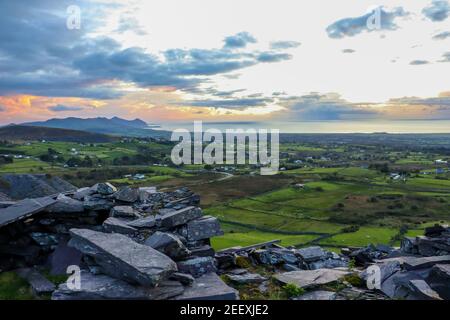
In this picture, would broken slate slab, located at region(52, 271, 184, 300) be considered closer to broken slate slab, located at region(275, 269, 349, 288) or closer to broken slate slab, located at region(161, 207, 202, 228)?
broken slate slab, located at region(161, 207, 202, 228)

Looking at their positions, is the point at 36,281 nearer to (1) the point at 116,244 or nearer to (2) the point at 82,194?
(1) the point at 116,244

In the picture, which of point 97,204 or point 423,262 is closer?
point 423,262

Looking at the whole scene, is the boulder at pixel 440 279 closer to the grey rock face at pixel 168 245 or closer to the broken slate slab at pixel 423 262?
the broken slate slab at pixel 423 262

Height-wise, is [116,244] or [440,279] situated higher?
[116,244]

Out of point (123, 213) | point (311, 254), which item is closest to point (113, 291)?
point (123, 213)

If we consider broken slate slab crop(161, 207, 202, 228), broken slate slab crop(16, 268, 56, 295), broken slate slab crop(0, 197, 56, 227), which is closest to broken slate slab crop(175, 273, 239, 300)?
broken slate slab crop(161, 207, 202, 228)
